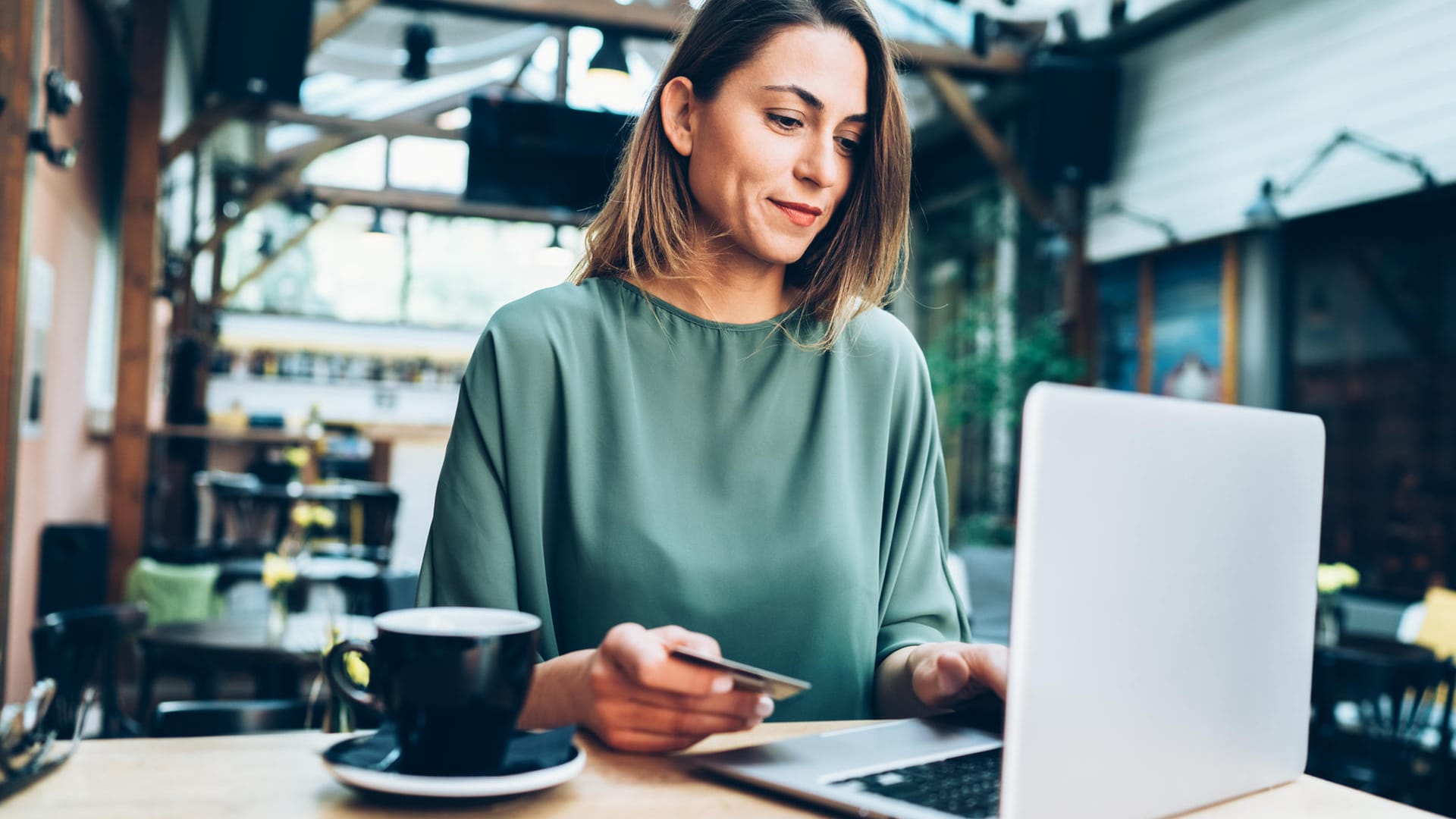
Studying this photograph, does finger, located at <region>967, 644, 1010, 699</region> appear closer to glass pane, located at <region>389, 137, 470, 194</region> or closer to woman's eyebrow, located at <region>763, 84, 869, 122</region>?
woman's eyebrow, located at <region>763, 84, 869, 122</region>

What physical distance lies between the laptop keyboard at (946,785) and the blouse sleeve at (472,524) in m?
0.43

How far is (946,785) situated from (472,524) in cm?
49

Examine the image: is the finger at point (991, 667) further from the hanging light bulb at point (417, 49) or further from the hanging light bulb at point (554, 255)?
the hanging light bulb at point (554, 255)

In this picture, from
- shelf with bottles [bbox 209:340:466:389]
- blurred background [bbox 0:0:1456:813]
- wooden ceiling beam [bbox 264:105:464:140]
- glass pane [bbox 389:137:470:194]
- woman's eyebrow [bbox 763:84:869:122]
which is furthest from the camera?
glass pane [bbox 389:137:470:194]

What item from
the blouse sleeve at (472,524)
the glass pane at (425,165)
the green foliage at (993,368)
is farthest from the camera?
the glass pane at (425,165)

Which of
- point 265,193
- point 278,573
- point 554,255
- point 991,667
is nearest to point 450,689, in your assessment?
point 991,667

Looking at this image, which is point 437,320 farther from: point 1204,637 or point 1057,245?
point 1204,637

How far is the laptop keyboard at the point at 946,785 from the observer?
2.00 ft

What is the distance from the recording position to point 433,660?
0.60 metres

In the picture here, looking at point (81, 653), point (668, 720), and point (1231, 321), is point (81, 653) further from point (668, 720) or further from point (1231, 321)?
point (1231, 321)

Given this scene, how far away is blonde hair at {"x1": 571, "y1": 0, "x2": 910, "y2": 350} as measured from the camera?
111 cm

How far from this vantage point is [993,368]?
6.80m

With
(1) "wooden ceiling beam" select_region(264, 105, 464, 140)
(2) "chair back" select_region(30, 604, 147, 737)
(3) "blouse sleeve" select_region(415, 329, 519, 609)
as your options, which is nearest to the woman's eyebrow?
(3) "blouse sleeve" select_region(415, 329, 519, 609)

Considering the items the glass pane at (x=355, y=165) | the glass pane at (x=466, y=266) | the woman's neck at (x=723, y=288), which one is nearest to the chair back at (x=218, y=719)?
the woman's neck at (x=723, y=288)
